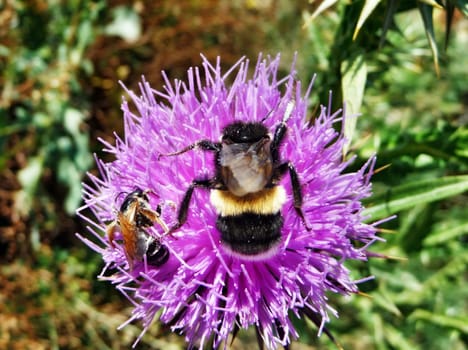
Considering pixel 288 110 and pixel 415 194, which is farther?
pixel 415 194

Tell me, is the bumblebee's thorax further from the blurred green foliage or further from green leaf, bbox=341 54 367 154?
the blurred green foliage

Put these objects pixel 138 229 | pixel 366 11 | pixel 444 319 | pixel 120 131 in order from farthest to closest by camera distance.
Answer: pixel 120 131 < pixel 444 319 < pixel 366 11 < pixel 138 229

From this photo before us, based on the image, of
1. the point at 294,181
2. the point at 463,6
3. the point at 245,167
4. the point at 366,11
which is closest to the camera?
the point at 245,167

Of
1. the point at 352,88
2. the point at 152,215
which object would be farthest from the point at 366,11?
the point at 152,215

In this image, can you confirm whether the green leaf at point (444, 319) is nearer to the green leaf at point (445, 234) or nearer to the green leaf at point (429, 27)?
the green leaf at point (445, 234)

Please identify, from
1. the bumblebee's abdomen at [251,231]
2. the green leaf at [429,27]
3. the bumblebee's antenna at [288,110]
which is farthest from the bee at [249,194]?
the green leaf at [429,27]

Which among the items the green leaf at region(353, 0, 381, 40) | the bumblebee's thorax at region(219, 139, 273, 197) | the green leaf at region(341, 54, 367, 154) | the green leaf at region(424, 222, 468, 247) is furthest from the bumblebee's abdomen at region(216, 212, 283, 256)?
the green leaf at region(424, 222, 468, 247)

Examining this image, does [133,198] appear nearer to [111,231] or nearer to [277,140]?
[111,231]
